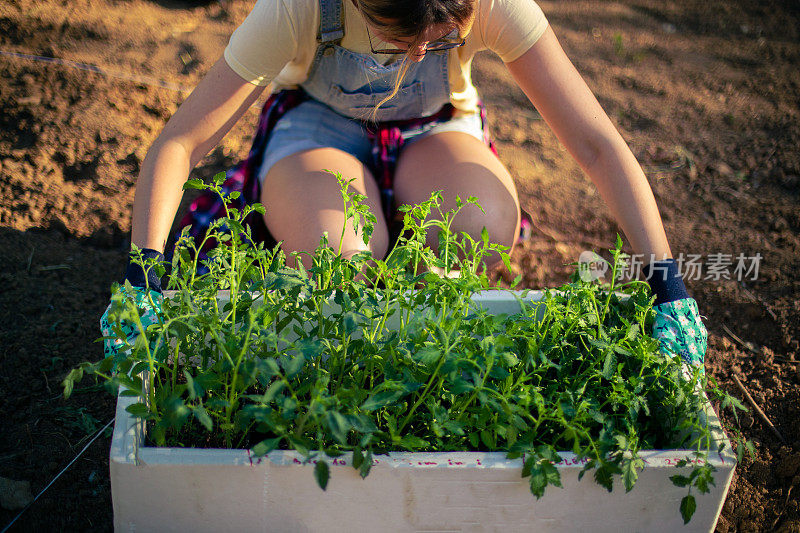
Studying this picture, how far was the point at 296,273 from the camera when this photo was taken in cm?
113

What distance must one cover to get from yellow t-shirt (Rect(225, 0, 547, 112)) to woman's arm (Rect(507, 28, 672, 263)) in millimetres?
55

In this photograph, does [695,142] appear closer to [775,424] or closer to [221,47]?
[775,424]

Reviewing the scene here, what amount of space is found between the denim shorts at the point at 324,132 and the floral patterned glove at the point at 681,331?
0.82 meters

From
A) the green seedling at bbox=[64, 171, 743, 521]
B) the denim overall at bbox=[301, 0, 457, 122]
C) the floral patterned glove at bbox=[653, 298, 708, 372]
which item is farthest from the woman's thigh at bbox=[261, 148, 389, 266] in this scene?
the floral patterned glove at bbox=[653, 298, 708, 372]

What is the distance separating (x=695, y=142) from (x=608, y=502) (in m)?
2.09

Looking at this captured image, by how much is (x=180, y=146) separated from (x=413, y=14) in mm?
621

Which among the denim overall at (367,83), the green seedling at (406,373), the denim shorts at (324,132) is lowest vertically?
the green seedling at (406,373)

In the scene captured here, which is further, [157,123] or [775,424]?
[157,123]

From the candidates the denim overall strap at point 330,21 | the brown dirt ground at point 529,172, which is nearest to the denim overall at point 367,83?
the denim overall strap at point 330,21

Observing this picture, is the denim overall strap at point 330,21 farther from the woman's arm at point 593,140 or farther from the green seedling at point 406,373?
the green seedling at point 406,373

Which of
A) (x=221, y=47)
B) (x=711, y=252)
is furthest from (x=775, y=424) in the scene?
(x=221, y=47)

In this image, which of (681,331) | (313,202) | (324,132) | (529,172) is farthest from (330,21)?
(529,172)

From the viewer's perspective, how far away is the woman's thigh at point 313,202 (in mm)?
1682

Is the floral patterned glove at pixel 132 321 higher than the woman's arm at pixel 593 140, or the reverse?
Answer: the woman's arm at pixel 593 140
